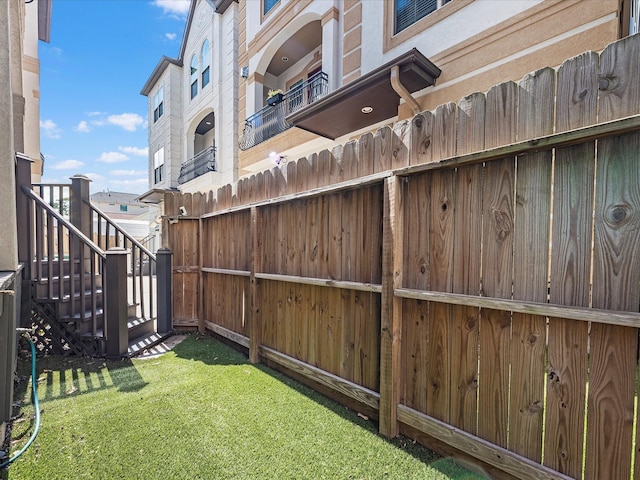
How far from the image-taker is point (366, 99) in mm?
5188

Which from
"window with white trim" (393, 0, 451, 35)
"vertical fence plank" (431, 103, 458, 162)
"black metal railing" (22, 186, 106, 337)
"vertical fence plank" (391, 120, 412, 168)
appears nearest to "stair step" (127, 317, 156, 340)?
"black metal railing" (22, 186, 106, 337)

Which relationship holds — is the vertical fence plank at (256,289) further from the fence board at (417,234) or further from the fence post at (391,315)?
the fence board at (417,234)

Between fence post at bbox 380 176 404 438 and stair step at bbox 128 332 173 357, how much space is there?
11.1ft

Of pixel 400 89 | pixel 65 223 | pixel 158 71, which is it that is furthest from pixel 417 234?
pixel 158 71

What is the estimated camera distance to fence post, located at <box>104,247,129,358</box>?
373 centimetres

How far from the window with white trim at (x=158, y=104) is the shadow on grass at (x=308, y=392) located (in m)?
15.8

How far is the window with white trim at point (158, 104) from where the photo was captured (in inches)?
633

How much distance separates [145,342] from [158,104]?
54.1 ft

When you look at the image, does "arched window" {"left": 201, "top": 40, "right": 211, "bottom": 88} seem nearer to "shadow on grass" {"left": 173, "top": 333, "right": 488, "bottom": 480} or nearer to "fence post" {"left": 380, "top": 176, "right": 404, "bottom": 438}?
"shadow on grass" {"left": 173, "top": 333, "right": 488, "bottom": 480}

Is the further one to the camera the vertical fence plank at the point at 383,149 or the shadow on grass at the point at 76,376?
the shadow on grass at the point at 76,376

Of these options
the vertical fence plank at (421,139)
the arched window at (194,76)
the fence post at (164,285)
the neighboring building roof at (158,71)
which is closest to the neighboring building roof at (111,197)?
the neighboring building roof at (158,71)

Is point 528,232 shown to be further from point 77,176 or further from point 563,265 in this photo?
point 77,176

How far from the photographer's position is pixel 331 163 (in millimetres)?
2746

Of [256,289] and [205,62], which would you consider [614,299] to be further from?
[205,62]
